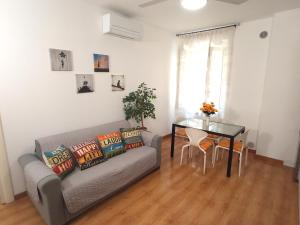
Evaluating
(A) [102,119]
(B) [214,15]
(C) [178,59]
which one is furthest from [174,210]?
(C) [178,59]

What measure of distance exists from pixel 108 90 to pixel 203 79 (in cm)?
216

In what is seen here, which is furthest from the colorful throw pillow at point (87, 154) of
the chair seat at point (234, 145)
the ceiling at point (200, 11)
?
the ceiling at point (200, 11)

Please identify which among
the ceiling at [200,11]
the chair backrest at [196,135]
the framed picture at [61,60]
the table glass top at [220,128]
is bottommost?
the chair backrest at [196,135]

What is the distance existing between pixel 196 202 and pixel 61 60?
252cm

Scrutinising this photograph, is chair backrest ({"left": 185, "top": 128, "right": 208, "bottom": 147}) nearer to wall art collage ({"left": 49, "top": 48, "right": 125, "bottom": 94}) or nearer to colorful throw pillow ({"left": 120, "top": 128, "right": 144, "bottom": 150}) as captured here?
colorful throw pillow ({"left": 120, "top": 128, "right": 144, "bottom": 150})

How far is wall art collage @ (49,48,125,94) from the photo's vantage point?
2.34m

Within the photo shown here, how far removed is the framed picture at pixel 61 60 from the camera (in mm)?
2307

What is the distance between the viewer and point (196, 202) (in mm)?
2174

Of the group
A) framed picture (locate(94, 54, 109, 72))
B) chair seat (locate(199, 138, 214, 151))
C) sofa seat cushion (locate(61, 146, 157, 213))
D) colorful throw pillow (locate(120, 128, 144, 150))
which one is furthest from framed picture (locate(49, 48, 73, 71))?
chair seat (locate(199, 138, 214, 151))

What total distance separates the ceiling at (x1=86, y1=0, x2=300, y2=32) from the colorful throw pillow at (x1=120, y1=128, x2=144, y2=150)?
192cm

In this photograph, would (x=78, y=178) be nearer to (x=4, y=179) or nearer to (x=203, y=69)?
(x=4, y=179)

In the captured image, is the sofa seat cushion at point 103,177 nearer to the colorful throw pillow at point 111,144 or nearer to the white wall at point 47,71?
the colorful throw pillow at point 111,144

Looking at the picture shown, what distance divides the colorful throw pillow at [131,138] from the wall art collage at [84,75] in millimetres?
824

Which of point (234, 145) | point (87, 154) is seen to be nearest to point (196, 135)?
point (234, 145)
